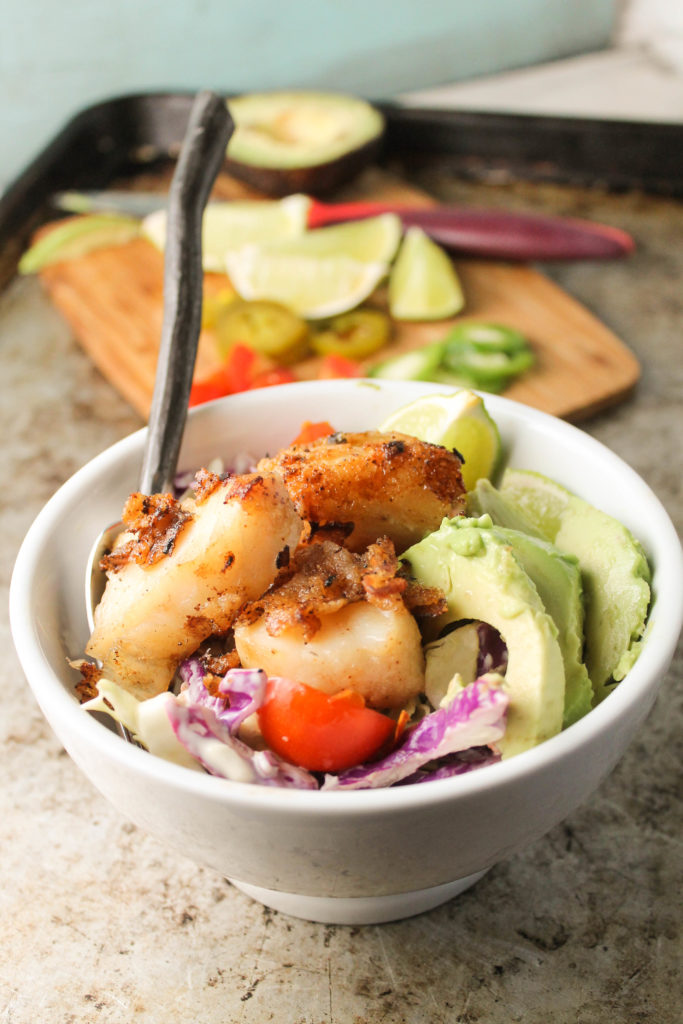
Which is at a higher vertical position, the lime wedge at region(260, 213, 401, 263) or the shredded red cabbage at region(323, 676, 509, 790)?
the shredded red cabbage at region(323, 676, 509, 790)

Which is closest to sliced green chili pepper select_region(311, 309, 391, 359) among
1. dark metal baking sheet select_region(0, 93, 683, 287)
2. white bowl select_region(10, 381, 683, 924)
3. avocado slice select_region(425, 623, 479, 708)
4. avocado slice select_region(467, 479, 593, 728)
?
dark metal baking sheet select_region(0, 93, 683, 287)

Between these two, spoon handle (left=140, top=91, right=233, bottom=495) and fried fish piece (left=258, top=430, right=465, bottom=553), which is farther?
spoon handle (left=140, top=91, right=233, bottom=495)

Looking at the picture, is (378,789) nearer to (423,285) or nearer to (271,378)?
(271,378)

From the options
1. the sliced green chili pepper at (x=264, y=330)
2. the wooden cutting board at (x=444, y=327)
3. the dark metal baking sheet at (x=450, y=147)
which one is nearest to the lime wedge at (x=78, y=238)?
the wooden cutting board at (x=444, y=327)

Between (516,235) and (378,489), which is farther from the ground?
(378,489)

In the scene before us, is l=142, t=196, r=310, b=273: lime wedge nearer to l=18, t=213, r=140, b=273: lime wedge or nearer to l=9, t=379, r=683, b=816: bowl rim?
l=18, t=213, r=140, b=273: lime wedge

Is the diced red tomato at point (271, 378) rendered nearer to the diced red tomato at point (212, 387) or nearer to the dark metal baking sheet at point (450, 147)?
the diced red tomato at point (212, 387)

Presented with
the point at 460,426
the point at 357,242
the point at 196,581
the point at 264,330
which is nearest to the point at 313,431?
the point at 460,426
